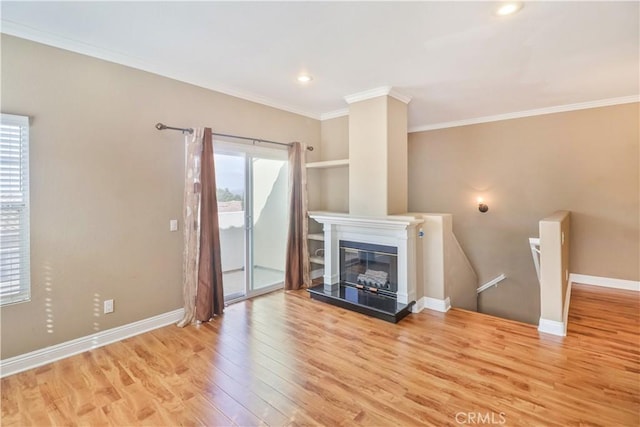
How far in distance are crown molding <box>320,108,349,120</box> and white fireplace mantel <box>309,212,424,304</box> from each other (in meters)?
1.72

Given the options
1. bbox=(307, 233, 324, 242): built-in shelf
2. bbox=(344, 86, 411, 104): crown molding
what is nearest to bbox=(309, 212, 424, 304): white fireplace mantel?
bbox=(307, 233, 324, 242): built-in shelf

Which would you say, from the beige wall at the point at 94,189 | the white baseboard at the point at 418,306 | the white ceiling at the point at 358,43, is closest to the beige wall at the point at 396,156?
the white ceiling at the point at 358,43

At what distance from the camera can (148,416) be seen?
6.64 feet

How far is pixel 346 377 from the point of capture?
244cm

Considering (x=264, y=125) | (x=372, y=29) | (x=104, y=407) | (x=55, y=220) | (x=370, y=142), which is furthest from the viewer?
(x=264, y=125)

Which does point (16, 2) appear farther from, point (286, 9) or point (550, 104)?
point (550, 104)

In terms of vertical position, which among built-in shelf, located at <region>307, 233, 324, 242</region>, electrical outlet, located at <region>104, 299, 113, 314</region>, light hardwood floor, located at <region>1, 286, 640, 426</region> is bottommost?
light hardwood floor, located at <region>1, 286, 640, 426</region>

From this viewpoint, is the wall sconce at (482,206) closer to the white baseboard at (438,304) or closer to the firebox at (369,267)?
the white baseboard at (438,304)

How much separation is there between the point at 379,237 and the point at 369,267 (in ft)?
→ 1.65

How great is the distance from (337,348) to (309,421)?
3.15 ft

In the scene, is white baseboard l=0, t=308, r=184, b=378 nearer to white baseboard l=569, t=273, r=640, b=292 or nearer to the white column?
the white column

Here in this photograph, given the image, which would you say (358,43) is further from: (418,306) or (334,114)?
(418,306)

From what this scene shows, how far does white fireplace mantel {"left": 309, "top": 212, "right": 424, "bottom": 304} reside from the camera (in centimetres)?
368

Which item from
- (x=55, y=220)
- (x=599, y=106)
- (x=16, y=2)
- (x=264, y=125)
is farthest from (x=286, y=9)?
(x=599, y=106)
